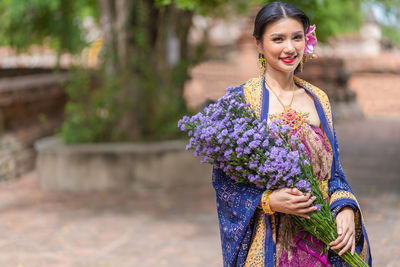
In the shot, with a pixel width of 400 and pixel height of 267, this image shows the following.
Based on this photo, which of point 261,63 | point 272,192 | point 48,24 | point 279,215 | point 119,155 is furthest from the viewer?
Result: point 48,24

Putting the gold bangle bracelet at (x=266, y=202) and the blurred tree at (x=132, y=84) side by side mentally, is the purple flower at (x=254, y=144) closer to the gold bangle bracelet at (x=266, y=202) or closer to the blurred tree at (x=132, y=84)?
the gold bangle bracelet at (x=266, y=202)

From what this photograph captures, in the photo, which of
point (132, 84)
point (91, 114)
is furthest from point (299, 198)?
point (91, 114)

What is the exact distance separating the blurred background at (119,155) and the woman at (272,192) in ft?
6.48

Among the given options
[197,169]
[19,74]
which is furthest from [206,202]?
[19,74]

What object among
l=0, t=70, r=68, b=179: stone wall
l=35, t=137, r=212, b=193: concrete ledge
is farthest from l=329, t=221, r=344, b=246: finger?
l=0, t=70, r=68, b=179: stone wall

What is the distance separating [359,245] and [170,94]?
20.5ft

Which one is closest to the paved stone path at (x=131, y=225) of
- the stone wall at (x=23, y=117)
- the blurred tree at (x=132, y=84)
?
the stone wall at (x=23, y=117)

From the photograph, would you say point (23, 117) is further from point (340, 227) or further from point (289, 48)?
point (340, 227)

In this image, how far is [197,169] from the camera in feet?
24.9

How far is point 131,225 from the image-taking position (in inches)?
230

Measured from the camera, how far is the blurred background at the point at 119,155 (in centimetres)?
520

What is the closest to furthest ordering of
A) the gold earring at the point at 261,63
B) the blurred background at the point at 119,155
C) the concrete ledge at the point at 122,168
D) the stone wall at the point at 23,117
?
the gold earring at the point at 261,63 → the blurred background at the point at 119,155 → the concrete ledge at the point at 122,168 → the stone wall at the point at 23,117

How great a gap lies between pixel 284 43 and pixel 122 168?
5589 millimetres

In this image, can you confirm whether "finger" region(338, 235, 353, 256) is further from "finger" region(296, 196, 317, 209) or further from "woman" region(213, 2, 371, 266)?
"finger" region(296, 196, 317, 209)
